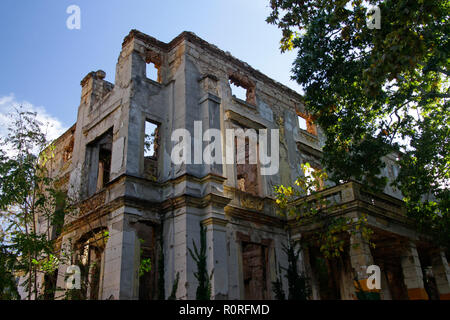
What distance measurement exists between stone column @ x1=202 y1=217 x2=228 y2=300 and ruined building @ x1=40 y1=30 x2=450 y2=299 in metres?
0.03

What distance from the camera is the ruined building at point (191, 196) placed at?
36.8ft

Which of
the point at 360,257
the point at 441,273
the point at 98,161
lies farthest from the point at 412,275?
the point at 98,161

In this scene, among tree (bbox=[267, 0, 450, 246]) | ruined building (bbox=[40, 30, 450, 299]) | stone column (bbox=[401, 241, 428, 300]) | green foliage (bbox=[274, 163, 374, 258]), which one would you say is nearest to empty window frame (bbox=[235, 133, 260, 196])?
ruined building (bbox=[40, 30, 450, 299])

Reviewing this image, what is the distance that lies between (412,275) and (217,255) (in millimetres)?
7041

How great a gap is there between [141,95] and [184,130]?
203 cm

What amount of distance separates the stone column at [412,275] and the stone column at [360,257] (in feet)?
9.31

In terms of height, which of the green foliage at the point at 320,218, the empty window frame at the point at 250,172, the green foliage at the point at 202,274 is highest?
the empty window frame at the point at 250,172

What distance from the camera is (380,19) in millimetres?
8484

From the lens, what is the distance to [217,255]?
10977 millimetres

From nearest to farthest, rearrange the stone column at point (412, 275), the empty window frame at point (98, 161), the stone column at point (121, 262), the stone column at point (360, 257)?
the stone column at point (121, 262)
the stone column at point (360, 257)
the stone column at point (412, 275)
the empty window frame at point (98, 161)

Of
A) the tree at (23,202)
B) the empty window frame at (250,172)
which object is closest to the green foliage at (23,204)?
the tree at (23,202)

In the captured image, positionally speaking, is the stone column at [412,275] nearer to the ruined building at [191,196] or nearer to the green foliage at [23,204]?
the ruined building at [191,196]
